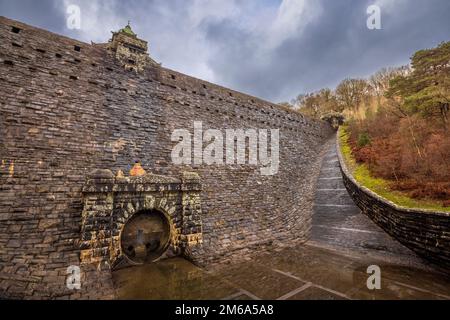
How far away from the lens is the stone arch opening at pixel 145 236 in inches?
273

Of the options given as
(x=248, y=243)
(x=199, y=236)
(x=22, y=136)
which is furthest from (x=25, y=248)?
(x=248, y=243)

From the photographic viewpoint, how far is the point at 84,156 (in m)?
7.38

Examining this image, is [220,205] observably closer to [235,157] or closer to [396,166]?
[235,157]

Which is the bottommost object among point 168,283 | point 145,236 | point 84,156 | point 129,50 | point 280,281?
point 280,281

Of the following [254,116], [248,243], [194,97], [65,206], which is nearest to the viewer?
[65,206]

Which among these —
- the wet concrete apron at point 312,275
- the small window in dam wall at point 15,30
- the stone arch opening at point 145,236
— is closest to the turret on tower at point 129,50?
the small window in dam wall at point 15,30

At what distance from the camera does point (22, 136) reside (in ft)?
21.3

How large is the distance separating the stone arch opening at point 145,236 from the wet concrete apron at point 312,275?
1.49ft

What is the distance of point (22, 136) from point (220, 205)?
745 centimetres

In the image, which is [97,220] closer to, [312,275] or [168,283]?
[168,283]

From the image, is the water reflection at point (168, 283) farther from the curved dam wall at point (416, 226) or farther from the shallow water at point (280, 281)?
the curved dam wall at point (416, 226)

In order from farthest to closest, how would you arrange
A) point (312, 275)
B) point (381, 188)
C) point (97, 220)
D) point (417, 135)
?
point (417, 135)
point (381, 188)
point (312, 275)
point (97, 220)

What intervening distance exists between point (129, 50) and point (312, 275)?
38.8 feet

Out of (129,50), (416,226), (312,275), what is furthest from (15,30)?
(416,226)
